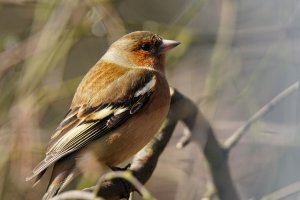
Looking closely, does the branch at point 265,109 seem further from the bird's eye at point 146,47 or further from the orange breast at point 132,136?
the bird's eye at point 146,47

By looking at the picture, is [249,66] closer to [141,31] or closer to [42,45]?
[141,31]

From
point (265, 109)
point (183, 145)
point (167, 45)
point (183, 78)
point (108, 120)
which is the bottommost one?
point (183, 78)

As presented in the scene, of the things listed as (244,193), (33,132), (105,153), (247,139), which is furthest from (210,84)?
(33,132)

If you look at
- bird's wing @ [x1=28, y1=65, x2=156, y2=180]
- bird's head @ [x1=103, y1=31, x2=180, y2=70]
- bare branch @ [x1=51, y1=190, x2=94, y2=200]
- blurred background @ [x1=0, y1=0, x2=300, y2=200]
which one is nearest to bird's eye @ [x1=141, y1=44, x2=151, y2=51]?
bird's head @ [x1=103, y1=31, x2=180, y2=70]

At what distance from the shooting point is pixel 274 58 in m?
2.20

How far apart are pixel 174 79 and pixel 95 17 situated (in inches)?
25.9

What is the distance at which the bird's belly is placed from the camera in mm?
2704

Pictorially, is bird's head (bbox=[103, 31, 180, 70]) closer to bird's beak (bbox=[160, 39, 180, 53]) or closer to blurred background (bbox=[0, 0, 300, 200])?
bird's beak (bbox=[160, 39, 180, 53])

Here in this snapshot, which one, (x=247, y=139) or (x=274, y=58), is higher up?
(x=274, y=58)

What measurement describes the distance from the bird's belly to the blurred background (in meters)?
0.21

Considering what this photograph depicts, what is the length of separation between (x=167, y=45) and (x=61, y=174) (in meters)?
0.90

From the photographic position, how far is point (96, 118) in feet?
9.21

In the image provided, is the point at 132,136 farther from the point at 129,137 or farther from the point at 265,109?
the point at 265,109

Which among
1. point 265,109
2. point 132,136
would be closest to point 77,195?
point 265,109
